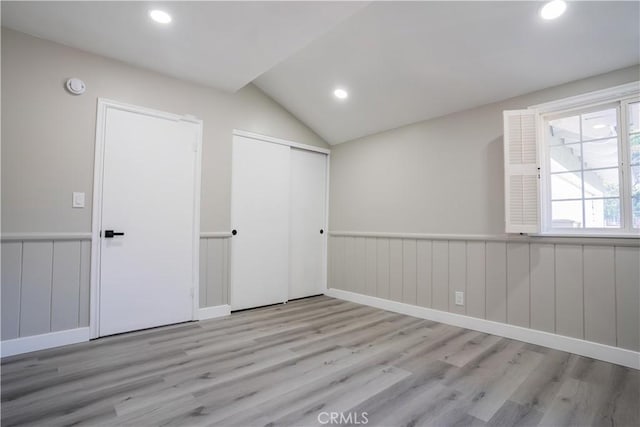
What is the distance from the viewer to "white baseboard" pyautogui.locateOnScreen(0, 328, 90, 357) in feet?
7.63

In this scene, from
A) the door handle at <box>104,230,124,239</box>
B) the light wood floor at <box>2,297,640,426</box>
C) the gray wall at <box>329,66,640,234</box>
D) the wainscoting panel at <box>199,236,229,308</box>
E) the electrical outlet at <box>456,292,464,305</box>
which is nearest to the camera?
the light wood floor at <box>2,297,640,426</box>

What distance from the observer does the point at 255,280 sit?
382cm

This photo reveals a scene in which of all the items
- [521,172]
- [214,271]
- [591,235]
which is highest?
[521,172]

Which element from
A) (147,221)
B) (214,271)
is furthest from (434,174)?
(147,221)

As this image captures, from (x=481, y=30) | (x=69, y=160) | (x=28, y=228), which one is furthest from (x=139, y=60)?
(x=481, y=30)

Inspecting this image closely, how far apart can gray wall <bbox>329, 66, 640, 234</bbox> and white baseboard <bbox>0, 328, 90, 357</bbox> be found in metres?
3.10

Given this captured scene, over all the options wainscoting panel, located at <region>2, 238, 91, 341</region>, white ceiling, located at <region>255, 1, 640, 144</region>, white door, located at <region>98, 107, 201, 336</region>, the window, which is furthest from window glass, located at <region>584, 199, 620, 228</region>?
wainscoting panel, located at <region>2, 238, 91, 341</region>

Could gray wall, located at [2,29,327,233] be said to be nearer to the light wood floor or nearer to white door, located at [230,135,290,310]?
white door, located at [230,135,290,310]

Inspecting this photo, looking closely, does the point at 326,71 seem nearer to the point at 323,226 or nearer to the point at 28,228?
the point at 323,226

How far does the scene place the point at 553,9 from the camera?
2131 mm

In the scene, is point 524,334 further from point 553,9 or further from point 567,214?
point 553,9

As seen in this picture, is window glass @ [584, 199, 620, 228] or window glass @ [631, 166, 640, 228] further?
window glass @ [584, 199, 620, 228]

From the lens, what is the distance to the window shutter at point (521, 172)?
2.70m

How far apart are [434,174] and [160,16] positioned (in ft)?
9.53
